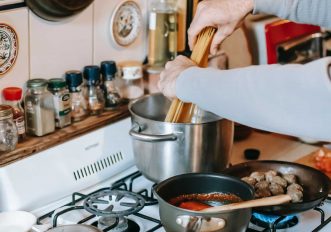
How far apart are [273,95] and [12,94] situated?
55 cm

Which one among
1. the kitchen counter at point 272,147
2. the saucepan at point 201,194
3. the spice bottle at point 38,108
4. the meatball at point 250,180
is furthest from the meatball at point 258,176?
the spice bottle at point 38,108

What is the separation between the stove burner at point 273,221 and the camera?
1258 millimetres

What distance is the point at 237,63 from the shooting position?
6.31 feet

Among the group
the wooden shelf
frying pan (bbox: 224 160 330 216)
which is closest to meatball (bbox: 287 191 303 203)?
frying pan (bbox: 224 160 330 216)

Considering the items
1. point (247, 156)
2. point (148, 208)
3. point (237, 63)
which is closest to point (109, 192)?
point (148, 208)

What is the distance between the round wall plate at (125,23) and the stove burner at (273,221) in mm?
595

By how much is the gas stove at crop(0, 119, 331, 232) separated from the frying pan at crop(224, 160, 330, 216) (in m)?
0.04

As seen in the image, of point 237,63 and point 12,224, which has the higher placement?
point 237,63

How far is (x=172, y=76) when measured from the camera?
1249mm

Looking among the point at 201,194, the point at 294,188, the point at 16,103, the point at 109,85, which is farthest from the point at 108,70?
the point at 294,188

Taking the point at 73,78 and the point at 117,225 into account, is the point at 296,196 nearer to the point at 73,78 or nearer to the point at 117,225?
the point at 117,225

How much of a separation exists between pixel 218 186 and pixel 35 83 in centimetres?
45

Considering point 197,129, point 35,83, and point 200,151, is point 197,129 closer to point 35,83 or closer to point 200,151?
point 200,151

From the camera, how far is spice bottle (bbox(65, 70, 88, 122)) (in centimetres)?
143
